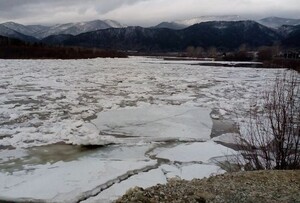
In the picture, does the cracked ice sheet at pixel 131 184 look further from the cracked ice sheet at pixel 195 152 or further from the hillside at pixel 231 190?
the cracked ice sheet at pixel 195 152

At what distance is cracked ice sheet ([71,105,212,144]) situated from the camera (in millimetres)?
8992

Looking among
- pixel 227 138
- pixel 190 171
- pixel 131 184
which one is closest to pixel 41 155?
pixel 131 184

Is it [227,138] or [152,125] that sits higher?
[152,125]

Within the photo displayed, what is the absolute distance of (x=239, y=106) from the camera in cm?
1371

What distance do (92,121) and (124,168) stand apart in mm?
4279

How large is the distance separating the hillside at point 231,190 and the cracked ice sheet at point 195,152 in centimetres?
191

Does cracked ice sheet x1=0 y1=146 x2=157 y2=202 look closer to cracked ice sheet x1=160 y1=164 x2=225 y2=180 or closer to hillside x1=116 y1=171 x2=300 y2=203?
cracked ice sheet x1=160 y1=164 x2=225 y2=180

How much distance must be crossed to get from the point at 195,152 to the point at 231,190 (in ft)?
9.89

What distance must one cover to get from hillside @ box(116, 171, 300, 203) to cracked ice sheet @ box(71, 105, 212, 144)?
12.0 feet

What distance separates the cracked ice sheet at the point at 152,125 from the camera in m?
8.99

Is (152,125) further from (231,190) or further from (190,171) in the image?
(231,190)

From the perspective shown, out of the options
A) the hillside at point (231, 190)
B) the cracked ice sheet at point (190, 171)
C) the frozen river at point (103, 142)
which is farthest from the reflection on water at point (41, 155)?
the hillside at point (231, 190)

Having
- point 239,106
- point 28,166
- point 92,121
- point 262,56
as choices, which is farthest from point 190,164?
point 262,56

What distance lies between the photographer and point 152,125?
10.3 metres
